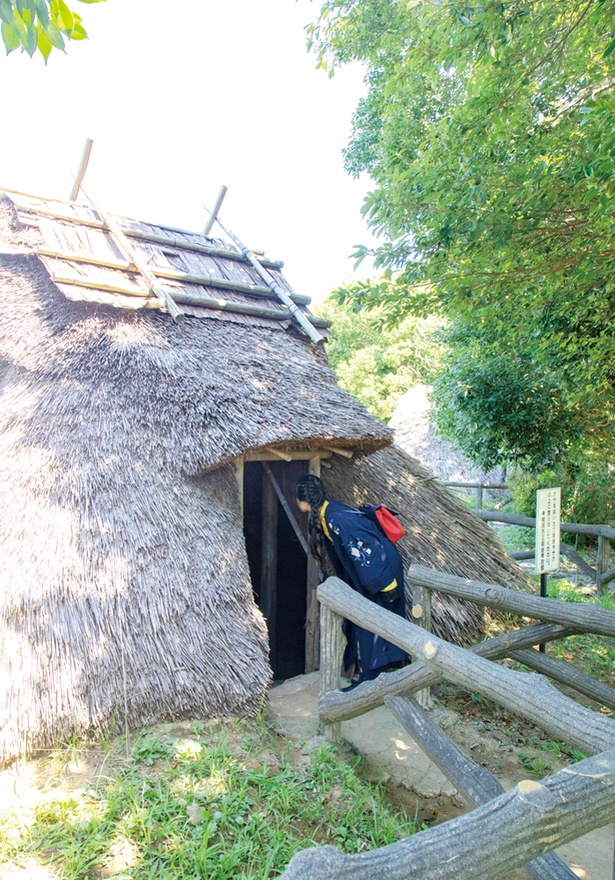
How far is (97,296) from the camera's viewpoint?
5.23 meters

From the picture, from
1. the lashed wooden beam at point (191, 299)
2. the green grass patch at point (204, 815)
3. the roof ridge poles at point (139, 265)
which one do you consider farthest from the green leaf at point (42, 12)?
the lashed wooden beam at point (191, 299)

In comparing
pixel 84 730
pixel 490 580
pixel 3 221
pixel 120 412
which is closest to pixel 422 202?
pixel 120 412

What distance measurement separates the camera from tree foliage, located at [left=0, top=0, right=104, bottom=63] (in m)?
1.78

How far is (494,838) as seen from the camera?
1415 millimetres

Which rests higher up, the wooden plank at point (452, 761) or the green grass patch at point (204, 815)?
the wooden plank at point (452, 761)

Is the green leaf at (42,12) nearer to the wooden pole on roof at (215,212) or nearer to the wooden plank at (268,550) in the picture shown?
the wooden plank at (268,550)

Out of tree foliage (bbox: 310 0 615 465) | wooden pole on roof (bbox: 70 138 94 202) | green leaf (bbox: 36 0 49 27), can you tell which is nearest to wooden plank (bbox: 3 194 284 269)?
wooden pole on roof (bbox: 70 138 94 202)

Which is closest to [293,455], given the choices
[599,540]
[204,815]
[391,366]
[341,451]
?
[341,451]

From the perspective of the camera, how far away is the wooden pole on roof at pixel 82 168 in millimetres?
6653

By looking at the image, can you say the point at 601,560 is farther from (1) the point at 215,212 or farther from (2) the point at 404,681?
(1) the point at 215,212

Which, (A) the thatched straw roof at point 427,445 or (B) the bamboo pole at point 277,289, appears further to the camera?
(A) the thatched straw roof at point 427,445

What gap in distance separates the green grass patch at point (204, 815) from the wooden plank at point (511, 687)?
3.01 ft

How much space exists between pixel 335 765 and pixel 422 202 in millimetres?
4282

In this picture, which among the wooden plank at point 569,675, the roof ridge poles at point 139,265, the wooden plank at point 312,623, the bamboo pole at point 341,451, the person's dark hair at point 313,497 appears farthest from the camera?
the roof ridge poles at point 139,265
